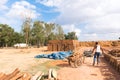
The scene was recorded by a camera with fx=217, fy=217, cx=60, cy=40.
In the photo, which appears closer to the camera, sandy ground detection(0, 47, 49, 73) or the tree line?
sandy ground detection(0, 47, 49, 73)

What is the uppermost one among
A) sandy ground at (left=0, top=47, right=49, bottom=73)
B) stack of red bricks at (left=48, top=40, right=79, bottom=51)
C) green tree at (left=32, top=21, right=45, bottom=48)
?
green tree at (left=32, top=21, right=45, bottom=48)

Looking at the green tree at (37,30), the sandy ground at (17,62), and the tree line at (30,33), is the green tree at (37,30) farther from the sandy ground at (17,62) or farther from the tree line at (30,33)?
the sandy ground at (17,62)

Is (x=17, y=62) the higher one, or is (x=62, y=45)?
(x=62, y=45)

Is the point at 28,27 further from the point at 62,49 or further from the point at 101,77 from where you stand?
the point at 101,77

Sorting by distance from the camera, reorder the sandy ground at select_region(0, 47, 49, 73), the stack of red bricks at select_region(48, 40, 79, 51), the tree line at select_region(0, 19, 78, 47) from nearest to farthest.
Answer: the sandy ground at select_region(0, 47, 49, 73)
the stack of red bricks at select_region(48, 40, 79, 51)
the tree line at select_region(0, 19, 78, 47)

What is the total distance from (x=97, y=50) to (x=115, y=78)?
16.6 ft

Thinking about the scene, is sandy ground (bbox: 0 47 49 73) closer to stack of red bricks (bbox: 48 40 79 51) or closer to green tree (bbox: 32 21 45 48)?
stack of red bricks (bbox: 48 40 79 51)

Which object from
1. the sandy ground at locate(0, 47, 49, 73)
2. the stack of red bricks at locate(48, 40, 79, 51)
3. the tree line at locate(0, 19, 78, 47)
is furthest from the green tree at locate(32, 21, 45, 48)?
the sandy ground at locate(0, 47, 49, 73)

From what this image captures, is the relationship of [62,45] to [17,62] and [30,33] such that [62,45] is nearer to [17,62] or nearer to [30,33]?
[17,62]

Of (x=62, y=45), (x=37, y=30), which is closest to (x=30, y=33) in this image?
(x=37, y=30)

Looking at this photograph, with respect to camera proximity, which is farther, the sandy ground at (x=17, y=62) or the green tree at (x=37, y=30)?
the green tree at (x=37, y=30)

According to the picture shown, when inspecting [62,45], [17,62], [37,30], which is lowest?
[17,62]

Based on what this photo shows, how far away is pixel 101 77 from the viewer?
37.9 feet

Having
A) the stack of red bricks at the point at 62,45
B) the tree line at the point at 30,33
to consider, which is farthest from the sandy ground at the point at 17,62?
the tree line at the point at 30,33
